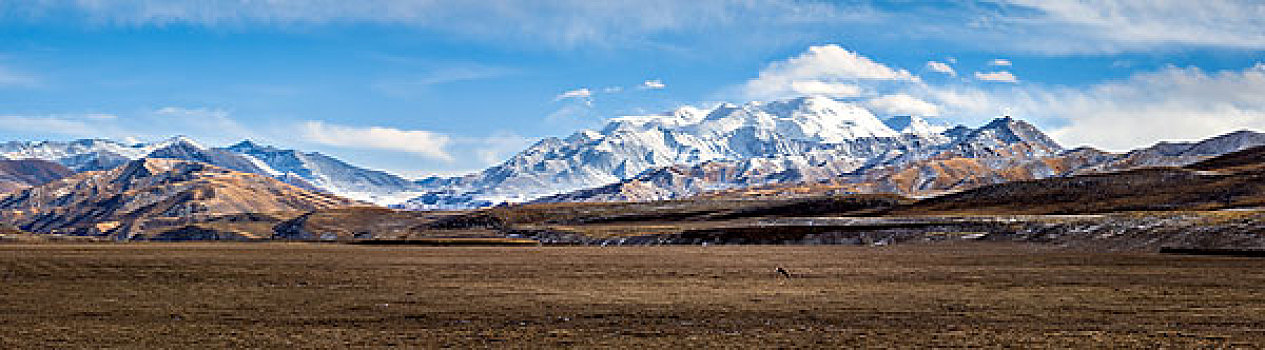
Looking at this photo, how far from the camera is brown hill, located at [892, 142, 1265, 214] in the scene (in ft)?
506

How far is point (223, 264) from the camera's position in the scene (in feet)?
221

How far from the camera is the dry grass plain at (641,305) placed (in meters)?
28.9

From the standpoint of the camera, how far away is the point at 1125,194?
6914 inches

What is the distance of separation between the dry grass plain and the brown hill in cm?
9968

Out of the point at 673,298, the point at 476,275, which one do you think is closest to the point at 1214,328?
the point at 673,298

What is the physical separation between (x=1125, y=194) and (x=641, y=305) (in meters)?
160

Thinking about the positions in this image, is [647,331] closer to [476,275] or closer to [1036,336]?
[1036,336]

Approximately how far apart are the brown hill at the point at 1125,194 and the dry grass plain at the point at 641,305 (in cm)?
9968

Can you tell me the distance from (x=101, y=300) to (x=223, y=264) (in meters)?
28.2

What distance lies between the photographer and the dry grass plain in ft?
94.9

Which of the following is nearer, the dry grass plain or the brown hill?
the dry grass plain

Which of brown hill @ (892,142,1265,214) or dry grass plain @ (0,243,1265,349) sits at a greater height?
brown hill @ (892,142,1265,214)

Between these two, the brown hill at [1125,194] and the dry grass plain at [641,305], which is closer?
the dry grass plain at [641,305]

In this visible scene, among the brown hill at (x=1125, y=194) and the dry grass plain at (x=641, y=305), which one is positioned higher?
the brown hill at (x=1125, y=194)
